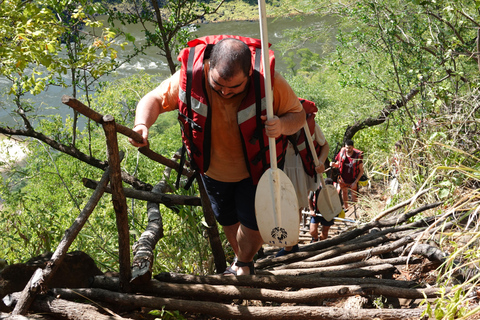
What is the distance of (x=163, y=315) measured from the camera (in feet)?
8.04

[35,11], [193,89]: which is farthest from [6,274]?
[35,11]

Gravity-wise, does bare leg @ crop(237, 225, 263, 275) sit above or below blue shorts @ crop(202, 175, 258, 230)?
below

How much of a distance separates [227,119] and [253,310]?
106 centimetres

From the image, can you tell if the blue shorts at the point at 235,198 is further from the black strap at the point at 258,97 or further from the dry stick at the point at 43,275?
the dry stick at the point at 43,275

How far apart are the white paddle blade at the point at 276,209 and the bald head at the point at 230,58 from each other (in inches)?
25.9

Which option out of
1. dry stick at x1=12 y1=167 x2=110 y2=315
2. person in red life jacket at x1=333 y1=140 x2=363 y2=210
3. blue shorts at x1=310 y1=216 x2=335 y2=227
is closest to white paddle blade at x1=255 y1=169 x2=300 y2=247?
dry stick at x1=12 y1=167 x2=110 y2=315

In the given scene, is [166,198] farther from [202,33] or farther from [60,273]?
[202,33]

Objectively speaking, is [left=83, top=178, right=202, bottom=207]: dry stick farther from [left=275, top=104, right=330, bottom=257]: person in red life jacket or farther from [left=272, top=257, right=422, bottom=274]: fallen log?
[left=275, top=104, right=330, bottom=257]: person in red life jacket

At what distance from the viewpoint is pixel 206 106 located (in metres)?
2.57

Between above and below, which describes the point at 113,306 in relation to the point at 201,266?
below

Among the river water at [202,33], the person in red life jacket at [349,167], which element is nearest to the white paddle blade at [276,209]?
the person in red life jacket at [349,167]

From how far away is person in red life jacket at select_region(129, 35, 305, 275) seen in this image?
2424mm

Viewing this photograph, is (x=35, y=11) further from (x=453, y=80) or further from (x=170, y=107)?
(x=453, y=80)

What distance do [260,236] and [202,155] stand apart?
676 mm
